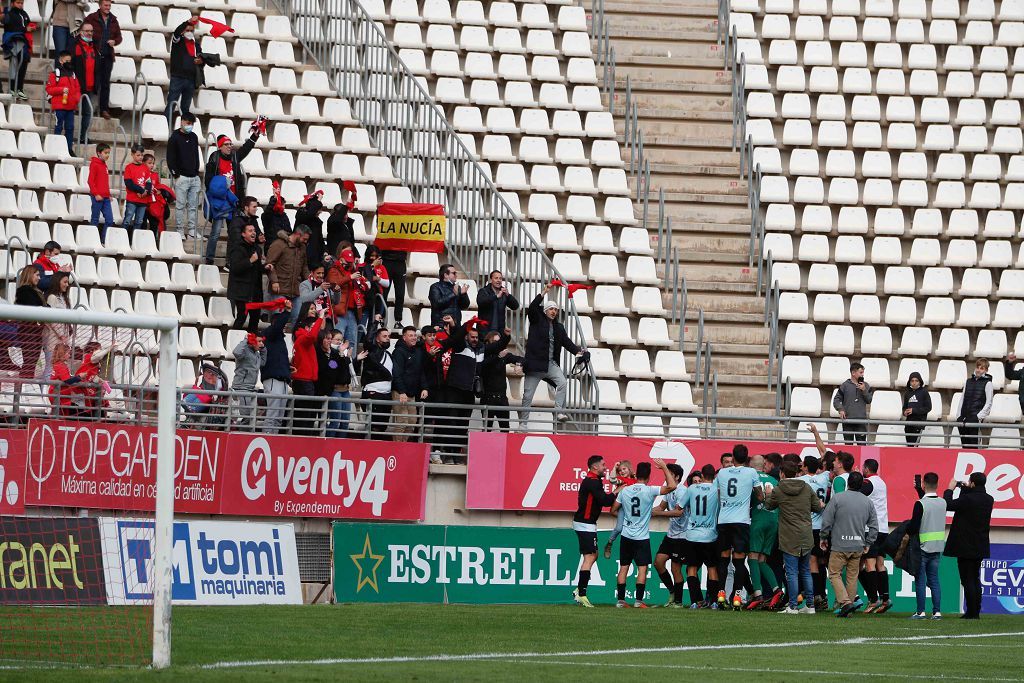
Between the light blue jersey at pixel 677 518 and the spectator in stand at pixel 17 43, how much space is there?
10968mm

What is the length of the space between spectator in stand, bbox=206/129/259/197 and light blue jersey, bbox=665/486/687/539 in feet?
24.2

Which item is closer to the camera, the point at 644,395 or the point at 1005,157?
the point at 644,395

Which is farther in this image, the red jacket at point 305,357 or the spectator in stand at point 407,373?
the spectator in stand at point 407,373

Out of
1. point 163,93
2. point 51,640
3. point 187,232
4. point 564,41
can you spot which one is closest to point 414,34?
point 564,41

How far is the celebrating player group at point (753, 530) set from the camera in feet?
62.4

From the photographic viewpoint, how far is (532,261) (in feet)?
78.7

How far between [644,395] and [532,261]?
2.42 meters

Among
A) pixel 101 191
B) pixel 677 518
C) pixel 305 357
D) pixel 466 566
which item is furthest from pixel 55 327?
pixel 677 518

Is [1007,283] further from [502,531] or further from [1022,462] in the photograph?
[502,531]

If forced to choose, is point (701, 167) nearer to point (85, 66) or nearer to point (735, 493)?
point (735, 493)

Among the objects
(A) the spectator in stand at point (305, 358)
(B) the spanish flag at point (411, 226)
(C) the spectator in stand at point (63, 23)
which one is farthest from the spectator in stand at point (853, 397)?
(C) the spectator in stand at point (63, 23)

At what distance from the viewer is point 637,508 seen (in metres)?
19.5

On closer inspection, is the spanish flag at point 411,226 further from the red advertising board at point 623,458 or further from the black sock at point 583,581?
the black sock at point 583,581

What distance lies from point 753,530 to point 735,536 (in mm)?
216
